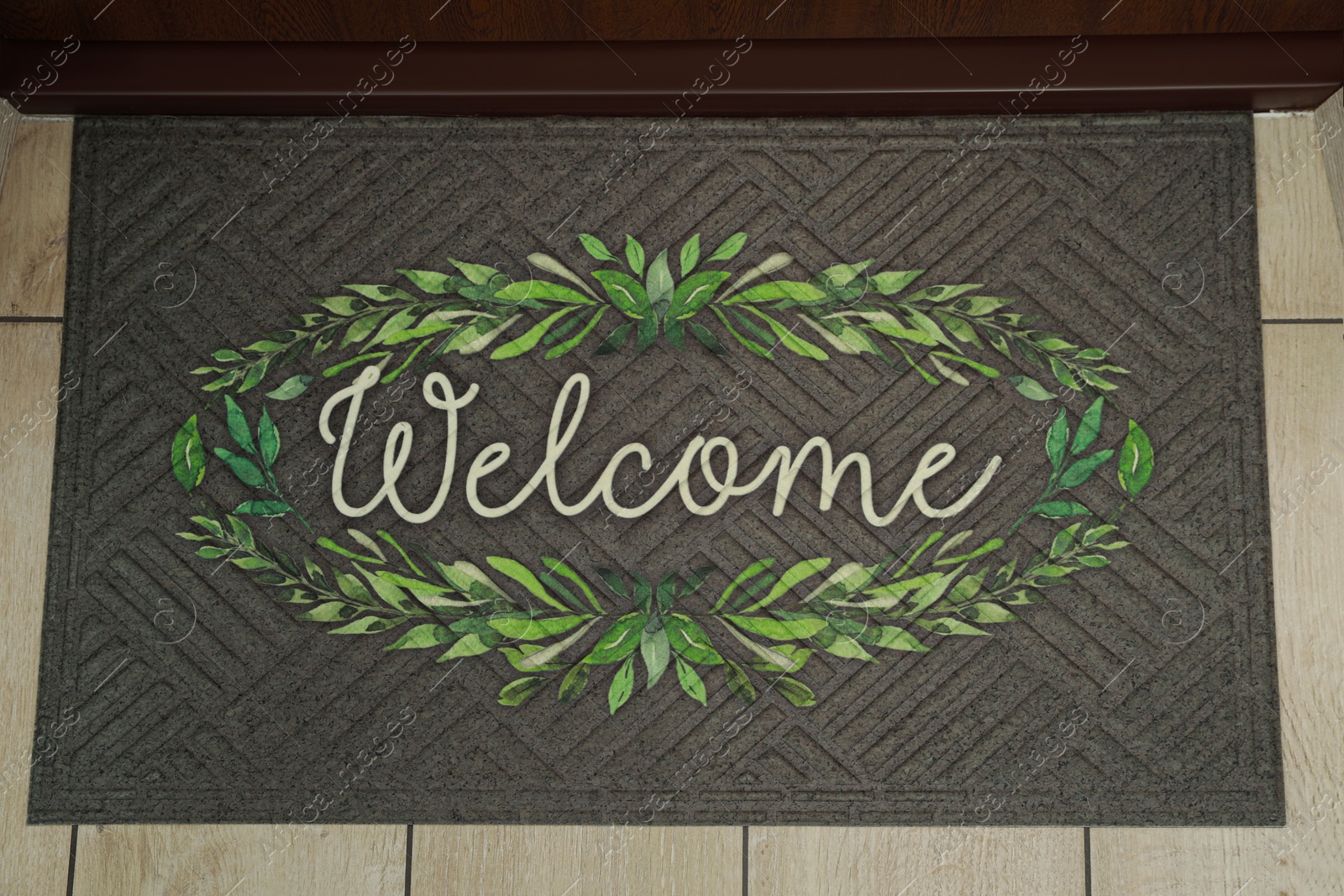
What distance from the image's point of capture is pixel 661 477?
1333mm

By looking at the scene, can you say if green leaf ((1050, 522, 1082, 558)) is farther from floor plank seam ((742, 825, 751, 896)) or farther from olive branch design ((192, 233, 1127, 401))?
floor plank seam ((742, 825, 751, 896))

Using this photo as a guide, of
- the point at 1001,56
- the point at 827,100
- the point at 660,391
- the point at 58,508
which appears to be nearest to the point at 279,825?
the point at 58,508

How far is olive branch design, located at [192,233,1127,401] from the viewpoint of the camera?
4.42ft

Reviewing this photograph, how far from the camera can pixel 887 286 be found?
135 cm

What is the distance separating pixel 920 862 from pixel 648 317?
0.85 meters

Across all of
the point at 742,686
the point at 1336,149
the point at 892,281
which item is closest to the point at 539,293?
the point at 892,281

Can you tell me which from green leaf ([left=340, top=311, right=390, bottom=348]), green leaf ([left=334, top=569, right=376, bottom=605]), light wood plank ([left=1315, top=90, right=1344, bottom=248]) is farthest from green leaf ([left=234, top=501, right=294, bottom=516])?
light wood plank ([left=1315, top=90, right=1344, bottom=248])

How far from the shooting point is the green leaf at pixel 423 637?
1313mm

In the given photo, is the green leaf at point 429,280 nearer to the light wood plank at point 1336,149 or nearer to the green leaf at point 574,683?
the green leaf at point 574,683

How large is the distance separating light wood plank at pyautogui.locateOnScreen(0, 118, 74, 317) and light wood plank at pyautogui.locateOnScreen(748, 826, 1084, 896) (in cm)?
129

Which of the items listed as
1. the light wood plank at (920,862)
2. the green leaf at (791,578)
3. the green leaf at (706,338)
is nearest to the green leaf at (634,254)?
the green leaf at (706,338)

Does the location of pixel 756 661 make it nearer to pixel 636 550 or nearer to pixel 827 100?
pixel 636 550

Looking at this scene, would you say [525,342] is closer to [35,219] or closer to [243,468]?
[243,468]

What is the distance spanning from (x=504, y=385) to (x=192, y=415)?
452 mm
